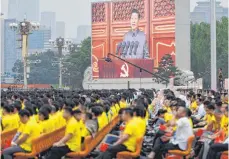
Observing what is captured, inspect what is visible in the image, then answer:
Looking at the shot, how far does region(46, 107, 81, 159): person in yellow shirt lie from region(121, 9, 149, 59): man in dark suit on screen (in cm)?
5721

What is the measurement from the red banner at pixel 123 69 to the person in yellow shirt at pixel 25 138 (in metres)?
57.0

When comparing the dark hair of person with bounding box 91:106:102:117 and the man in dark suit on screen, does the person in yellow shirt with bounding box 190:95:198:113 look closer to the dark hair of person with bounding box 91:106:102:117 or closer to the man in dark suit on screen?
the dark hair of person with bounding box 91:106:102:117

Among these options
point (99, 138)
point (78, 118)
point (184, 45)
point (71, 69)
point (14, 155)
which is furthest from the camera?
point (71, 69)

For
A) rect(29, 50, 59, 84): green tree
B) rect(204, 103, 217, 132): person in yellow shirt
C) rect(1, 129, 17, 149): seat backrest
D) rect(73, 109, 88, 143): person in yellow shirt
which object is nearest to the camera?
rect(73, 109, 88, 143): person in yellow shirt

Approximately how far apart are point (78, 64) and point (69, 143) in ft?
289

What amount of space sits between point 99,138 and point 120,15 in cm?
6021

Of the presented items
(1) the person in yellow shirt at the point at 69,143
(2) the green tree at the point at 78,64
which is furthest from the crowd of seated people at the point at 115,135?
(2) the green tree at the point at 78,64

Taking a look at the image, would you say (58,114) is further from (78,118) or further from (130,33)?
(130,33)

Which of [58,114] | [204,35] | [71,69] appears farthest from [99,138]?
[71,69]

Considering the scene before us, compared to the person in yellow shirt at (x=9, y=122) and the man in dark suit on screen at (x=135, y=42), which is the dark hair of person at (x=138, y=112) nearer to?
the person in yellow shirt at (x=9, y=122)

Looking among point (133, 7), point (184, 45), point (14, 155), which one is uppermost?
A: point (133, 7)

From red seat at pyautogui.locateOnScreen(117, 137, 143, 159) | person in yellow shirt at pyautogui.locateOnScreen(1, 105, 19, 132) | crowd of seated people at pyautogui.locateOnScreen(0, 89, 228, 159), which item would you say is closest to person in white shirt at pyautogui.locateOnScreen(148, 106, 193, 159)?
crowd of seated people at pyautogui.locateOnScreen(0, 89, 228, 159)

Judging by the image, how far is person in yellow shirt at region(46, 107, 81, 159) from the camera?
12.5m

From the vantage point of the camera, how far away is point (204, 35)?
86562mm
